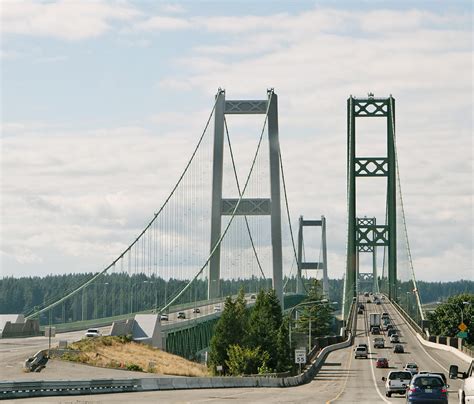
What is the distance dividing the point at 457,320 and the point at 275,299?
6752cm

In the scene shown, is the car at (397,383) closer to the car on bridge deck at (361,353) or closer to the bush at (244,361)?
the bush at (244,361)

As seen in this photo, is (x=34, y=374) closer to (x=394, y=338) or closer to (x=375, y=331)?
(x=394, y=338)

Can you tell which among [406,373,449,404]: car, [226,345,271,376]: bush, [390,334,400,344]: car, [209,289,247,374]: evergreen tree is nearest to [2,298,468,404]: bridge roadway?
[390,334,400,344]: car

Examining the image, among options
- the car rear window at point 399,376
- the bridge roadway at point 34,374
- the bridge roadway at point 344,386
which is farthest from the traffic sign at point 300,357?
the car rear window at point 399,376

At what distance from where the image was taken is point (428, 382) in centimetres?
3959

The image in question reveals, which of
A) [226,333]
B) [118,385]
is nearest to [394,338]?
[226,333]

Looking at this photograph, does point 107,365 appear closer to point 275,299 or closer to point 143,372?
point 143,372

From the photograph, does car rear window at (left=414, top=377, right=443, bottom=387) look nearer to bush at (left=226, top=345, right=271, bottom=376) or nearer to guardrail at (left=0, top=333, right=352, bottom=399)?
guardrail at (left=0, top=333, right=352, bottom=399)

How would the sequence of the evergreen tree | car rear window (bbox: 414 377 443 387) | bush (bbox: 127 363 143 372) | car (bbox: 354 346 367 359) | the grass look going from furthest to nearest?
car (bbox: 354 346 367 359) < the evergreen tree < the grass < bush (bbox: 127 363 143 372) < car rear window (bbox: 414 377 443 387)

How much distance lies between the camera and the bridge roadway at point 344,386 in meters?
46.8

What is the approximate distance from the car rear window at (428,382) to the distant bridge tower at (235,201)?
61215mm

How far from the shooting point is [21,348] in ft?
248

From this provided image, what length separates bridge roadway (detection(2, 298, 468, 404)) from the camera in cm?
4681

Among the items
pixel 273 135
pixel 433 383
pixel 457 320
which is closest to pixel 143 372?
pixel 433 383
